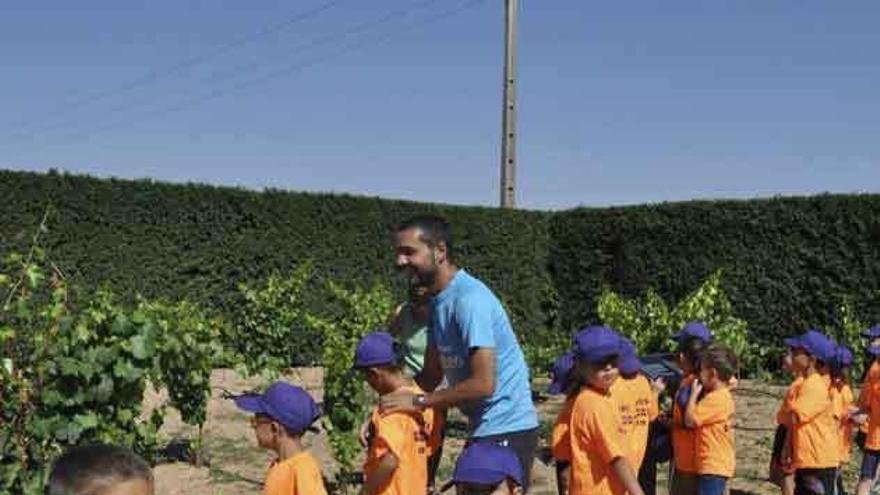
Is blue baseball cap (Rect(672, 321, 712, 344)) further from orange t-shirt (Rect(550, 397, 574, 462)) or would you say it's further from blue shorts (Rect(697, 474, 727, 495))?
orange t-shirt (Rect(550, 397, 574, 462))

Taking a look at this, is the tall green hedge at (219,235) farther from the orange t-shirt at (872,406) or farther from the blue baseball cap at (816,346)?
the orange t-shirt at (872,406)

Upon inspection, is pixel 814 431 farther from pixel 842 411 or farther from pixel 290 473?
pixel 290 473

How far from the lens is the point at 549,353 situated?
494 inches

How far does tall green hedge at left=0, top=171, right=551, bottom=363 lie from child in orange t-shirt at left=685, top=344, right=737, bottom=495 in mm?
7774

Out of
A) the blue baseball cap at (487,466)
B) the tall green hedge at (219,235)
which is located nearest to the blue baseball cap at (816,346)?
the blue baseball cap at (487,466)

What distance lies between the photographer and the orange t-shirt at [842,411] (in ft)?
22.5

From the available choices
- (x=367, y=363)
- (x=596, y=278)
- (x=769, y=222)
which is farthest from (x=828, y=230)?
(x=367, y=363)

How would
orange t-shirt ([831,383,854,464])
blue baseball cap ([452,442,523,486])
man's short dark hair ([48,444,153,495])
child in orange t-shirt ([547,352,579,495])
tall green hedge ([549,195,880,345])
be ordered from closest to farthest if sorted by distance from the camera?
man's short dark hair ([48,444,153,495])
blue baseball cap ([452,442,523,486])
child in orange t-shirt ([547,352,579,495])
orange t-shirt ([831,383,854,464])
tall green hedge ([549,195,880,345])

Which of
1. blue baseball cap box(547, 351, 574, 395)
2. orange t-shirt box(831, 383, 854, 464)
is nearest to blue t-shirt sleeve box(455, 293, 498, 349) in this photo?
blue baseball cap box(547, 351, 574, 395)

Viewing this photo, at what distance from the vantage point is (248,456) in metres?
9.18

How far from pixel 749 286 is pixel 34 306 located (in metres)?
13.0

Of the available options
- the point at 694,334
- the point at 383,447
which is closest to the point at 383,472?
the point at 383,447

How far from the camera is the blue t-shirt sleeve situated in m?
4.00

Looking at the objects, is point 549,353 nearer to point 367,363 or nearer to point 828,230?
point 828,230
